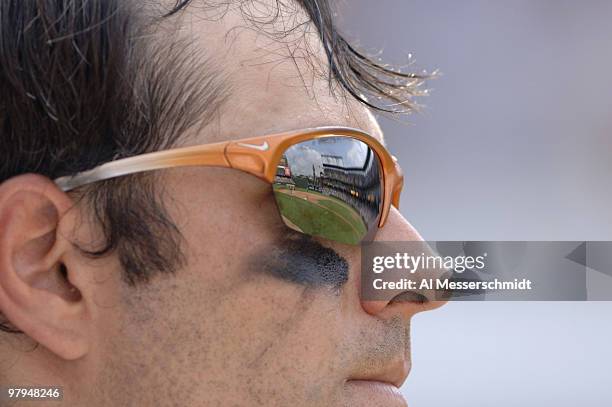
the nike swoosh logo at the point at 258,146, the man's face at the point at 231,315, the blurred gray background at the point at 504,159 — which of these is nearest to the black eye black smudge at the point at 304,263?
the man's face at the point at 231,315

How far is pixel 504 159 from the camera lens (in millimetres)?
4035

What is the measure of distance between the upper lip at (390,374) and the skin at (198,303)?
0.08 ft

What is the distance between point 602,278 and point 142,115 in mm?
1132

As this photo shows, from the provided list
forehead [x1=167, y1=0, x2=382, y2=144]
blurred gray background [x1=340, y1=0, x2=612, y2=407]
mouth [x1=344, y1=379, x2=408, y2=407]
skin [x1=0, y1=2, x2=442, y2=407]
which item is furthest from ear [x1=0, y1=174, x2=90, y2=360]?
blurred gray background [x1=340, y1=0, x2=612, y2=407]

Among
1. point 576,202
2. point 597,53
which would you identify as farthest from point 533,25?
point 576,202

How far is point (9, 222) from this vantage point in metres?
1.11

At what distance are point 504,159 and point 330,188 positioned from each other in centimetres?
305

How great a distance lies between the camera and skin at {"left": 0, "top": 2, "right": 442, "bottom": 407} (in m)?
1.11

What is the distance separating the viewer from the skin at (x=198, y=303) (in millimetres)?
1110

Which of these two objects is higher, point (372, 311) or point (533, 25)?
point (533, 25)

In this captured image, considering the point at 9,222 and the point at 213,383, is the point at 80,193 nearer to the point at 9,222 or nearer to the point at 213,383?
the point at 9,222

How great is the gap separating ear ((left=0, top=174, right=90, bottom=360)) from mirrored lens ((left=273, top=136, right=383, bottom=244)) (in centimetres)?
31

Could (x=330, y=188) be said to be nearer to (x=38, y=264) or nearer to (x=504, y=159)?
(x=38, y=264)

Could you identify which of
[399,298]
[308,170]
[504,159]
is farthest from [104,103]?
[504,159]
